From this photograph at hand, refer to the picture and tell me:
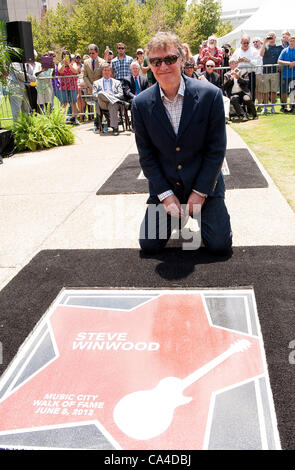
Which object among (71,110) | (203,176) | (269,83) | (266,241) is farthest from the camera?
(71,110)

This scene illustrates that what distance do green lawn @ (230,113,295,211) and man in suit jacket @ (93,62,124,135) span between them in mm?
2712

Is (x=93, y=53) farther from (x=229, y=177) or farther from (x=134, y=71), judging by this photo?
(x=229, y=177)

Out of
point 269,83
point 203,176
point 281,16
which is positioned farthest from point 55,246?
point 281,16

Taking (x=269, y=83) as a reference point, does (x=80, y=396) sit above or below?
below

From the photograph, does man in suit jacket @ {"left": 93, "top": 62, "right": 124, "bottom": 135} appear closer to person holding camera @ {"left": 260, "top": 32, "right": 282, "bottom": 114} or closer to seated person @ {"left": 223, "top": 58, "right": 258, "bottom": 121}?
seated person @ {"left": 223, "top": 58, "right": 258, "bottom": 121}

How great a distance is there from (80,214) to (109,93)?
6134 millimetres

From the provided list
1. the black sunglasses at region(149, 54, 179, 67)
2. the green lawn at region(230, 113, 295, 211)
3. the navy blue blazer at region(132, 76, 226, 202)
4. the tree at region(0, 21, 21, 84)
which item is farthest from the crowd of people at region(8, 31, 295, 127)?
the black sunglasses at region(149, 54, 179, 67)

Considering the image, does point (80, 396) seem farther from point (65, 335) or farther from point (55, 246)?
point (55, 246)

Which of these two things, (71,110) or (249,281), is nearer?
(249,281)

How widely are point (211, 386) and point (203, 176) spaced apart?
1745 mm

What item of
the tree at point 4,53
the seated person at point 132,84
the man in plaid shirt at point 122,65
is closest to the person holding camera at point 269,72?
the seated person at point 132,84

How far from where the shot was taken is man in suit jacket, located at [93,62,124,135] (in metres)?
9.82

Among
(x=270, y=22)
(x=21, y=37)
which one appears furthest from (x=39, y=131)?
(x=270, y=22)

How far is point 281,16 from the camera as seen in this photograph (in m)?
16.7
